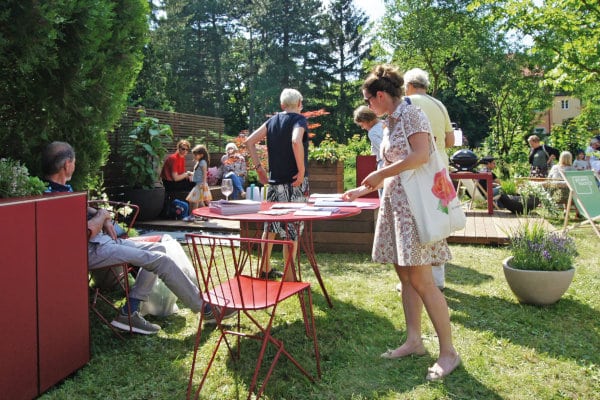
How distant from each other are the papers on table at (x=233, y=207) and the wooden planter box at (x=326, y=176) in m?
3.03

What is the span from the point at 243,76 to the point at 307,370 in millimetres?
34508

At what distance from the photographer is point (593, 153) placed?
10.6 metres

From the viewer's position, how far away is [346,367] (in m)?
2.85

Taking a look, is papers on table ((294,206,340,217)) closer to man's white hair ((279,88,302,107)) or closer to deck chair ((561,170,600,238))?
man's white hair ((279,88,302,107))

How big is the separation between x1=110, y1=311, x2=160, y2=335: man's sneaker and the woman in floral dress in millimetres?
1613

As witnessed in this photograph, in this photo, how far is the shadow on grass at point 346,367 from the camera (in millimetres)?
2555

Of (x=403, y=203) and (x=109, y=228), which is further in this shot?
(x=109, y=228)

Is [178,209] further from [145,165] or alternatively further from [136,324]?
[136,324]

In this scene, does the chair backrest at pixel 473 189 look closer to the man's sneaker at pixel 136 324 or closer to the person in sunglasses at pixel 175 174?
the person in sunglasses at pixel 175 174

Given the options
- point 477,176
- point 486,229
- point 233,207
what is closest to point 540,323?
point 233,207

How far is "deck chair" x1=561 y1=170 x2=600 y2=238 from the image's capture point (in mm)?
6094

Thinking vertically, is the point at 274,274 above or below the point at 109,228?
below

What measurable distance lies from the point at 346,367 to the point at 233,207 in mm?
1171

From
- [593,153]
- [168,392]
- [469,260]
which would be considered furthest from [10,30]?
[593,153]
